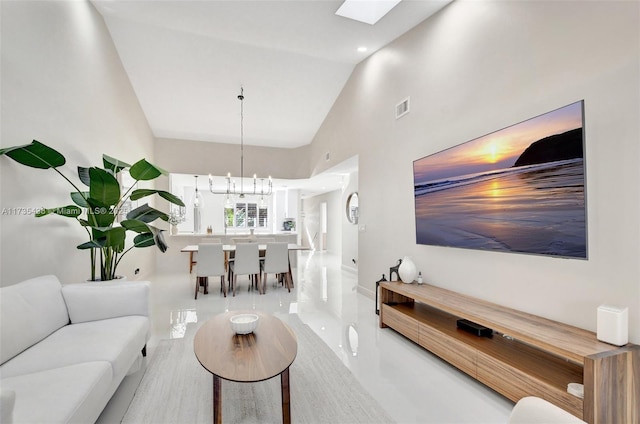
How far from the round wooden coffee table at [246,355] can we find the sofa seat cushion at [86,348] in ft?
1.61

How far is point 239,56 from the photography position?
495 cm

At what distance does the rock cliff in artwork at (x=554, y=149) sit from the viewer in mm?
1970

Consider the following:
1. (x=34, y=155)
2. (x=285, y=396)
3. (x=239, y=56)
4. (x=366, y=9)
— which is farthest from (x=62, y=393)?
(x=239, y=56)

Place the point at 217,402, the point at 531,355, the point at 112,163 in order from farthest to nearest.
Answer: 1. the point at 112,163
2. the point at 531,355
3. the point at 217,402

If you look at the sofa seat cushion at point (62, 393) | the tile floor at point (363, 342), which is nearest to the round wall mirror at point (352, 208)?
the tile floor at point (363, 342)

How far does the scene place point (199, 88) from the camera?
5684 millimetres

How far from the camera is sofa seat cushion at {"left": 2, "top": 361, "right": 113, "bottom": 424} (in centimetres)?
128

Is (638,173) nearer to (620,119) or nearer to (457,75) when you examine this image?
(620,119)

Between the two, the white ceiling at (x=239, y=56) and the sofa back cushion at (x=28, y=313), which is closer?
the sofa back cushion at (x=28, y=313)

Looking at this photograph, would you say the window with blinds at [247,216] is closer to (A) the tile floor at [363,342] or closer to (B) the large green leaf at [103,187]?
(A) the tile floor at [363,342]

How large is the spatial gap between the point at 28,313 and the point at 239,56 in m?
4.46

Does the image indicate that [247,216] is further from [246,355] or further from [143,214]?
[246,355]

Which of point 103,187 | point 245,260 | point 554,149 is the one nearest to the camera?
point 554,149

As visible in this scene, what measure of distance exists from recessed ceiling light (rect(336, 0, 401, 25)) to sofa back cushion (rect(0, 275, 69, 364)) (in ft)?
13.4
